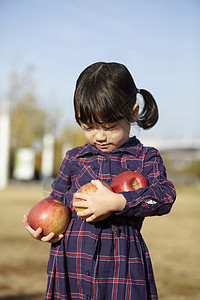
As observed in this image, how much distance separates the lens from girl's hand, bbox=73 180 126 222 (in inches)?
79.0

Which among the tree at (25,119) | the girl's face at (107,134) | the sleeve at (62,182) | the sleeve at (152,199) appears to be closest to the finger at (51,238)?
the sleeve at (62,182)

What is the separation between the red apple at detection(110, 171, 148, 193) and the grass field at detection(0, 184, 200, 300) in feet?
8.71

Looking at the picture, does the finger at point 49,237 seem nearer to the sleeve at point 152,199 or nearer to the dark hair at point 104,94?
the sleeve at point 152,199

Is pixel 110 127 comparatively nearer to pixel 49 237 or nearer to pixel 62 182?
pixel 62 182

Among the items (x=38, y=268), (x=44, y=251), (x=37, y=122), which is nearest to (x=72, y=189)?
(x=38, y=268)

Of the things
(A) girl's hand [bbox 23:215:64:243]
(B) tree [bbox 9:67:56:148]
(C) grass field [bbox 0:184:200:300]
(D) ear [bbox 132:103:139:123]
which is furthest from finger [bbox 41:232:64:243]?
(B) tree [bbox 9:67:56:148]

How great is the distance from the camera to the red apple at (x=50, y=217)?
2.23 metres

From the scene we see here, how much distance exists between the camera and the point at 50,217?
223 cm

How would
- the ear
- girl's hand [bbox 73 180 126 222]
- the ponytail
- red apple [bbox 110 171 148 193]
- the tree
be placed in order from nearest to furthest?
girl's hand [bbox 73 180 126 222], red apple [bbox 110 171 148 193], the ear, the ponytail, the tree

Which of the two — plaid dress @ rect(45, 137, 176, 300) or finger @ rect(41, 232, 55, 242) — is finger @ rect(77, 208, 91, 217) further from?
Answer: finger @ rect(41, 232, 55, 242)

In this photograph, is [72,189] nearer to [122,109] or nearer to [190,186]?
[122,109]

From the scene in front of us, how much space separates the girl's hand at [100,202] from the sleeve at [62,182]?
40 cm

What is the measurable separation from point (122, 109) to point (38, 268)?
4072 millimetres

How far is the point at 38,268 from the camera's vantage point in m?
5.81
